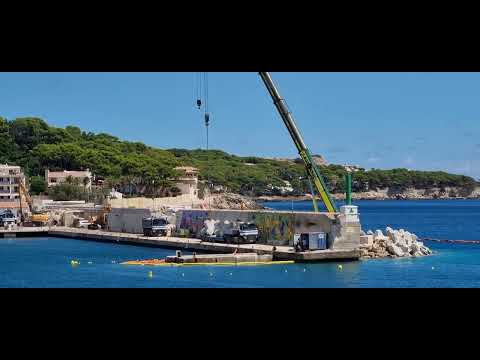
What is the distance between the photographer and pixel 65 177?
73.6m

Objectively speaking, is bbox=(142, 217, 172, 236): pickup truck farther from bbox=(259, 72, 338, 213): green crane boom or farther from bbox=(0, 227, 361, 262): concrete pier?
bbox=(259, 72, 338, 213): green crane boom

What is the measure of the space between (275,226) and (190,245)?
4.65 meters

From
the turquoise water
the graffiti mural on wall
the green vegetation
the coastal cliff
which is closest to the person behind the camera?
the turquoise water

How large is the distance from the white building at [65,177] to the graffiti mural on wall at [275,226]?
4281cm

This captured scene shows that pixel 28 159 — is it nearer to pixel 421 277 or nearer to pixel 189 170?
pixel 189 170

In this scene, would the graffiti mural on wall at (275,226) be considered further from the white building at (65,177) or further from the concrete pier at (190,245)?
the white building at (65,177)

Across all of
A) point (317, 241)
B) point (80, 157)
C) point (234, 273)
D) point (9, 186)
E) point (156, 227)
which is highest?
point (80, 157)

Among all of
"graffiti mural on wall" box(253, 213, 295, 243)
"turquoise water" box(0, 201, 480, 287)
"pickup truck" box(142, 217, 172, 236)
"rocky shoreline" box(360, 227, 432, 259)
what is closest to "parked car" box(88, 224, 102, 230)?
"pickup truck" box(142, 217, 172, 236)

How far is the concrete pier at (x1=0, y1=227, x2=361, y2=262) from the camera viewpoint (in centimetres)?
2861

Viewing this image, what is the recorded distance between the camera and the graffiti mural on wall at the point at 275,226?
3125 centimetres

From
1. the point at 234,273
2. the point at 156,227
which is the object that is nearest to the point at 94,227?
the point at 156,227

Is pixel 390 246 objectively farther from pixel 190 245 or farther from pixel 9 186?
pixel 9 186

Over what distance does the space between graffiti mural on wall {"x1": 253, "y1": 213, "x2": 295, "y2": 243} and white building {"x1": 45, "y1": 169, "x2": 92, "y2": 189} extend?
42808 millimetres

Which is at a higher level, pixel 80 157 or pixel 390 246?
pixel 80 157
